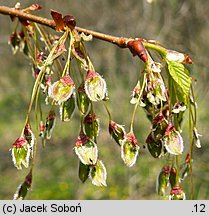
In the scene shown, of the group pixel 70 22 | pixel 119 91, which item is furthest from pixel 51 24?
pixel 119 91

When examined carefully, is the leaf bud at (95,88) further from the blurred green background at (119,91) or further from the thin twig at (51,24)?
the blurred green background at (119,91)

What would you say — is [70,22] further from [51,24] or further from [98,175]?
[98,175]

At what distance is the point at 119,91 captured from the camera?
14.7ft

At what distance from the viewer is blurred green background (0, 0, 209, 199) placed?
359 centimetres

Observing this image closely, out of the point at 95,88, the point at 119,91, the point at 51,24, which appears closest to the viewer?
the point at 95,88

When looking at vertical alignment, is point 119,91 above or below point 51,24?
above

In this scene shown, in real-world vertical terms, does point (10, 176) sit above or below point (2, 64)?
below

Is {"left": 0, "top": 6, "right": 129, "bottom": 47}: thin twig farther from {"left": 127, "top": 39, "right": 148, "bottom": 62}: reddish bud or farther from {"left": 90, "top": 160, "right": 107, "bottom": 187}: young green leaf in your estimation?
{"left": 90, "top": 160, "right": 107, "bottom": 187}: young green leaf

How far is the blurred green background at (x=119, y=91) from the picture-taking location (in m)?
3.59

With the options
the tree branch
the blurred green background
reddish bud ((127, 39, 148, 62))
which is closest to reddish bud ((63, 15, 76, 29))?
the tree branch

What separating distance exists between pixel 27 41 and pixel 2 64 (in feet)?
17.6
